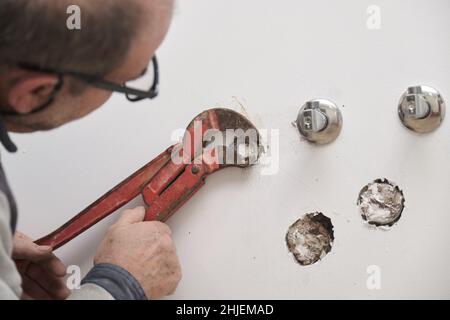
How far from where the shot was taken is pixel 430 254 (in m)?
0.71

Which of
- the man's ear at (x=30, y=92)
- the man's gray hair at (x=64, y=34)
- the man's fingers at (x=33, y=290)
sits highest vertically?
the man's gray hair at (x=64, y=34)

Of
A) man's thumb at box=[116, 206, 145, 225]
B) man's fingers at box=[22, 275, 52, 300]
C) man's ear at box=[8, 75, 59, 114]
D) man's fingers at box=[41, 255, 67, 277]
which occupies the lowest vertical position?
man's fingers at box=[22, 275, 52, 300]

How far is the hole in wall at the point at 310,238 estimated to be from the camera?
2.48 feet

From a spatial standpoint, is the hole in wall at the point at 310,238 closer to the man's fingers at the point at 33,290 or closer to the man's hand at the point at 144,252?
the man's hand at the point at 144,252

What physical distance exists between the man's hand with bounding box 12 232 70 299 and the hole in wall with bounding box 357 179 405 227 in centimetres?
43

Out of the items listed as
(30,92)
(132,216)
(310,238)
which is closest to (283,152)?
(310,238)

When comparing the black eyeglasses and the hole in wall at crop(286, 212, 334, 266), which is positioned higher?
the black eyeglasses

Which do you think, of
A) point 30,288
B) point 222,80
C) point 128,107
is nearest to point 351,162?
point 222,80

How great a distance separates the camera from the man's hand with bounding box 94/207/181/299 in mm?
762

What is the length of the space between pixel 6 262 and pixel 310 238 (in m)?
0.37

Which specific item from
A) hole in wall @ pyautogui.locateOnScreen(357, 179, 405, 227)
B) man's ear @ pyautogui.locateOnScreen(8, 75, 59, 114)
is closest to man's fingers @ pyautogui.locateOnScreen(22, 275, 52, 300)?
man's ear @ pyautogui.locateOnScreen(8, 75, 59, 114)

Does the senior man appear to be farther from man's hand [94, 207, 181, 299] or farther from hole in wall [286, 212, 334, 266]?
hole in wall [286, 212, 334, 266]

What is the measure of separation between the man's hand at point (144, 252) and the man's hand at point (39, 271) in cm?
8

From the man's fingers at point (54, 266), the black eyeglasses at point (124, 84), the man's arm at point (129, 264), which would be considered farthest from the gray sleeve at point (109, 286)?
the black eyeglasses at point (124, 84)
